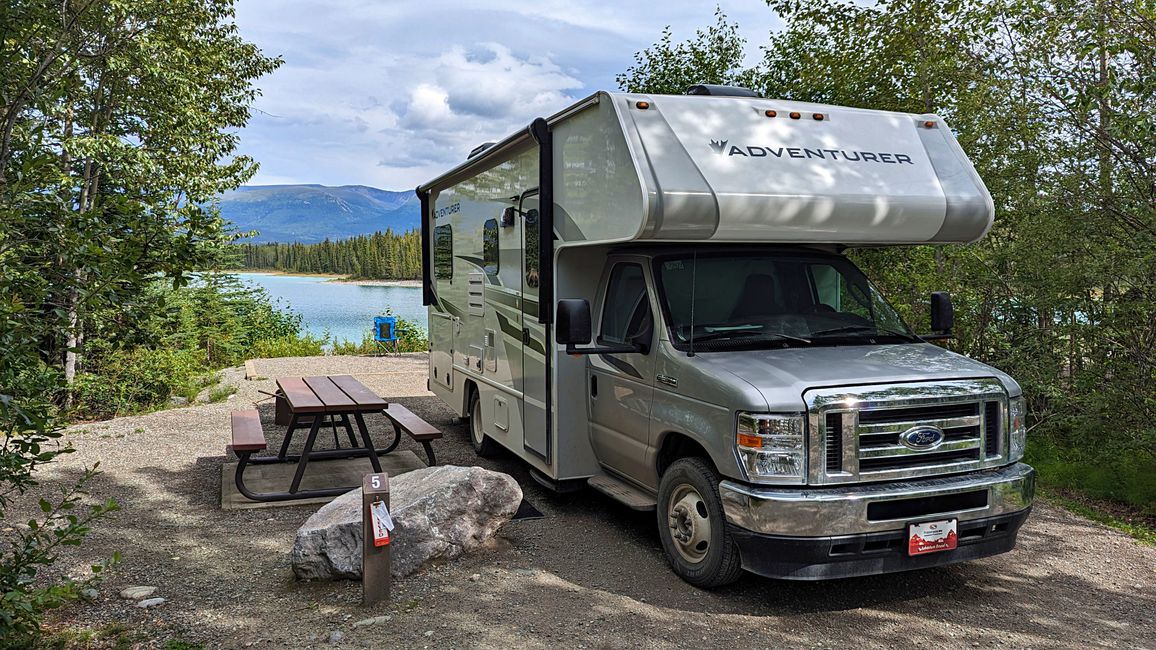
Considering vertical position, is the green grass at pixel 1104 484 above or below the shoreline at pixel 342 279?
below

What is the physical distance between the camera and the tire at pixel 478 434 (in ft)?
29.5

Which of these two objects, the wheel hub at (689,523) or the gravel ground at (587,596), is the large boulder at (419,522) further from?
the wheel hub at (689,523)

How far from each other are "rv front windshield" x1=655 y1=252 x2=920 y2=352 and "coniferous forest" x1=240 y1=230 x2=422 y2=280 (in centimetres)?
1832

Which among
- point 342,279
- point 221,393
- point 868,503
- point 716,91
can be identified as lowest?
point 221,393

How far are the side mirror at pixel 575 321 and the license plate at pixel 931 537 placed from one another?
2175 mm

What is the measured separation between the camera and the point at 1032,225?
8.08 meters

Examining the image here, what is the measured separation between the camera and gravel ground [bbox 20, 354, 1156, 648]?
469 cm

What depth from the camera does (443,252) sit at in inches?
396

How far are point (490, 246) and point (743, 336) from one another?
10.4 feet

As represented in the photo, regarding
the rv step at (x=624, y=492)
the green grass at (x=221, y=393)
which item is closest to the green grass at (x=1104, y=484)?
the rv step at (x=624, y=492)

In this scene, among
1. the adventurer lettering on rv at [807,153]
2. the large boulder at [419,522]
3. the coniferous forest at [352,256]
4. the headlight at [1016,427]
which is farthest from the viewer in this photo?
the coniferous forest at [352,256]

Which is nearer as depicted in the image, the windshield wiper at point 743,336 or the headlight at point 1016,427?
the headlight at point 1016,427

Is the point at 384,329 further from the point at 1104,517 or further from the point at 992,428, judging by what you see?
the point at 992,428

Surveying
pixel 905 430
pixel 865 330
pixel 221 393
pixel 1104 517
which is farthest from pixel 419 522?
pixel 221 393
